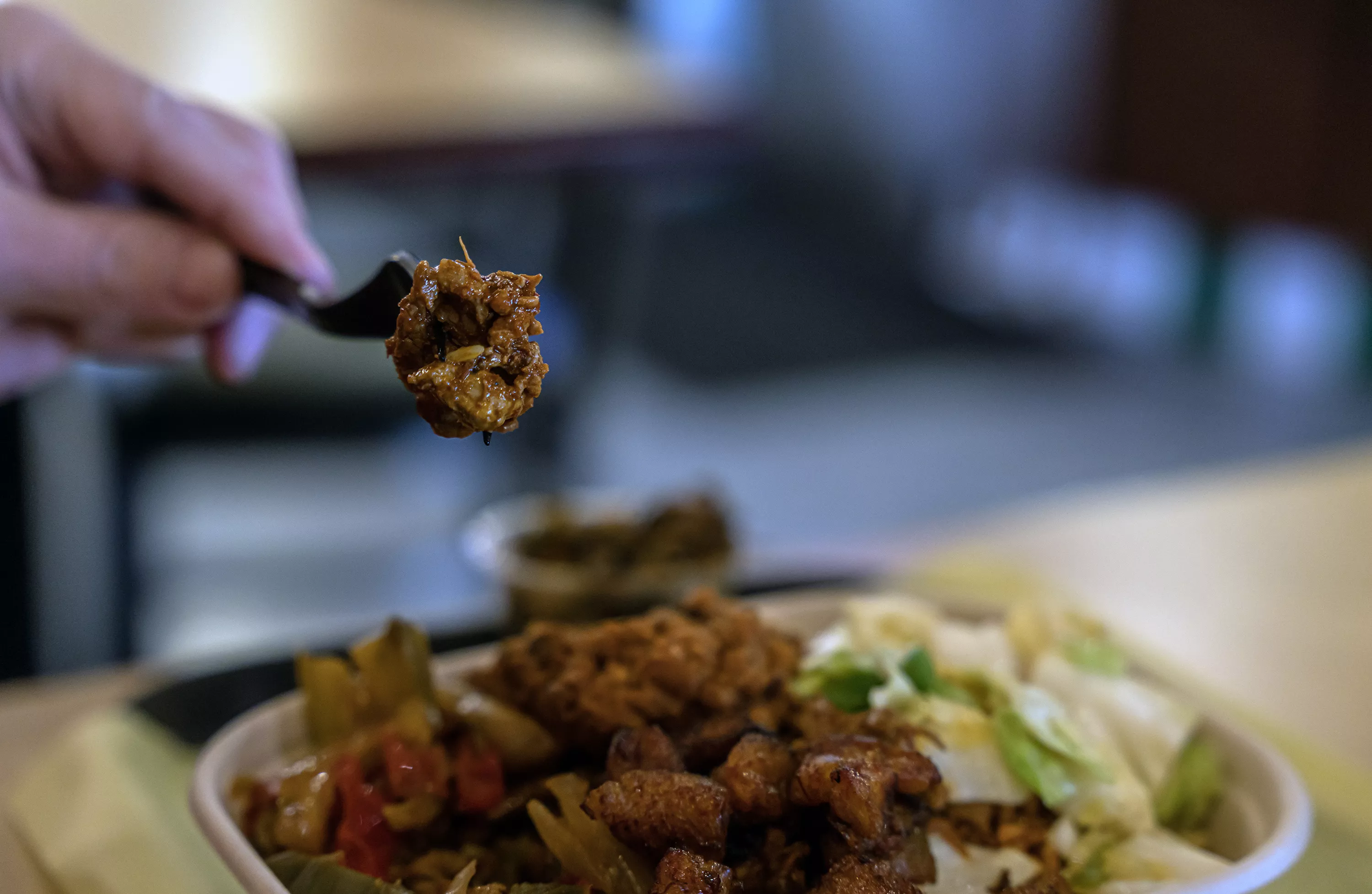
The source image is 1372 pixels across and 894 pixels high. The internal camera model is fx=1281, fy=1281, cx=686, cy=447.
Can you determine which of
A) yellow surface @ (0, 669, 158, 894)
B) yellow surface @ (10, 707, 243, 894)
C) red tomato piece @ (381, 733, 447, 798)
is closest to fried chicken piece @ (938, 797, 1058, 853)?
red tomato piece @ (381, 733, 447, 798)

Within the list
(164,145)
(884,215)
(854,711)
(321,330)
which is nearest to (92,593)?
(164,145)

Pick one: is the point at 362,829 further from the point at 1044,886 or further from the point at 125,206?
the point at 125,206

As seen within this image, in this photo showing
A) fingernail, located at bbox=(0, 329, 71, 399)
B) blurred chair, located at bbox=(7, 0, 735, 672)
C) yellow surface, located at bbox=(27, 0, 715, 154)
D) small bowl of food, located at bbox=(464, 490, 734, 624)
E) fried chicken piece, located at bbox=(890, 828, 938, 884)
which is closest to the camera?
fried chicken piece, located at bbox=(890, 828, 938, 884)

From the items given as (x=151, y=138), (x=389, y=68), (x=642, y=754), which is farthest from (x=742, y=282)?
(x=642, y=754)

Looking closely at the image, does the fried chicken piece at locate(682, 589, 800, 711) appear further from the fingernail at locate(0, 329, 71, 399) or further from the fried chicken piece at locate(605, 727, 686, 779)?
the fingernail at locate(0, 329, 71, 399)

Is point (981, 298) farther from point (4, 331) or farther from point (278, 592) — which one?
point (4, 331)
